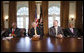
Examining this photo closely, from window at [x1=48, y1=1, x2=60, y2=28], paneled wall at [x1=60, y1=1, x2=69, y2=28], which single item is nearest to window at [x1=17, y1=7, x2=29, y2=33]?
window at [x1=48, y1=1, x2=60, y2=28]

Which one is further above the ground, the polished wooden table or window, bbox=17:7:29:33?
window, bbox=17:7:29:33

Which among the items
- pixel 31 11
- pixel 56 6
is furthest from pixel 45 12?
pixel 56 6

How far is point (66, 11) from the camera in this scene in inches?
203

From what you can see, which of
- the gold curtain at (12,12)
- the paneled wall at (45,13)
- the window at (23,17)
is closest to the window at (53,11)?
the window at (23,17)

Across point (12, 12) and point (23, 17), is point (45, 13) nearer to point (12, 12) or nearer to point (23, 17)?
point (12, 12)

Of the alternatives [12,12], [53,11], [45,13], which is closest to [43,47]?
[45,13]

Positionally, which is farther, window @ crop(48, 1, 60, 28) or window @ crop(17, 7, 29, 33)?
window @ crop(17, 7, 29, 33)

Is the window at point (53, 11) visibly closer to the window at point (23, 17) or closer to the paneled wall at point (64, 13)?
the window at point (23, 17)

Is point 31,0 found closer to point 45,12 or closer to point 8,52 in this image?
point 45,12

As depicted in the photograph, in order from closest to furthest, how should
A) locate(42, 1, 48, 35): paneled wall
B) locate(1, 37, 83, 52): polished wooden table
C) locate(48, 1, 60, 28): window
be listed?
locate(1, 37, 83, 52): polished wooden table
locate(42, 1, 48, 35): paneled wall
locate(48, 1, 60, 28): window

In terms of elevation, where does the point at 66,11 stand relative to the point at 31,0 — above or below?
below

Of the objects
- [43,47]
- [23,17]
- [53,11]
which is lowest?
[43,47]

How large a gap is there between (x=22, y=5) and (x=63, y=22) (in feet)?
14.3

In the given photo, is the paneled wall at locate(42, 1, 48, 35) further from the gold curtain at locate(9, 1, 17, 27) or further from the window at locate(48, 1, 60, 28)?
the window at locate(48, 1, 60, 28)
